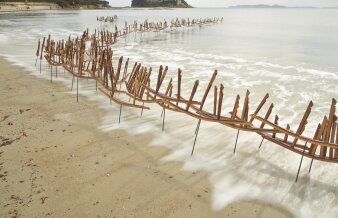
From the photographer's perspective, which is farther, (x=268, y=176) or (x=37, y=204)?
(x=268, y=176)

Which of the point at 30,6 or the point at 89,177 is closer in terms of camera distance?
the point at 89,177

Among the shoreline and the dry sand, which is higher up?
the shoreline

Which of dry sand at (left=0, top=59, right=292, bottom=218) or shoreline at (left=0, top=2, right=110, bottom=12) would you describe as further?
shoreline at (left=0, top=2, right=110, bottom=12)

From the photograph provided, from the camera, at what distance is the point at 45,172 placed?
12.1 feet

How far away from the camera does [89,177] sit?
3658 millimetres

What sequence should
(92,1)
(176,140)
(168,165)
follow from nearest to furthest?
1. (168,165)
2. (176,140)
3. (92,1)

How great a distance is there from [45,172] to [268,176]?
3.15 metres

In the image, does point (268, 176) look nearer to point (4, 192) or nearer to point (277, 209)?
point (277, 209)

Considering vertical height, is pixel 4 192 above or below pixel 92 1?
below

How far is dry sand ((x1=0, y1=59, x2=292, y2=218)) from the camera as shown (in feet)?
10.4

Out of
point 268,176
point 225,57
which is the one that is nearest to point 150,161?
point 268,176

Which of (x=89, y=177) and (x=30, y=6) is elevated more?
(x=30, y=6)

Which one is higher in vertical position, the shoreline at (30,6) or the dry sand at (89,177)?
the shoreline at (30,6)

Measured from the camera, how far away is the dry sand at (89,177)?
3.17 meters
